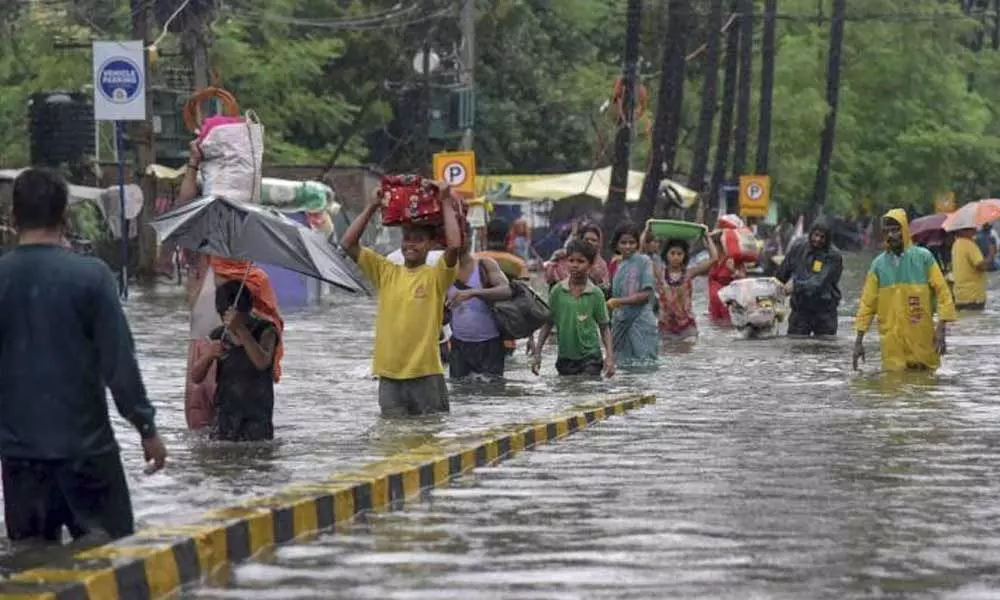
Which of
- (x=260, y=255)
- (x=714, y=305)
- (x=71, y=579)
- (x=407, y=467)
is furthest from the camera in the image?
(x=714, y=305)

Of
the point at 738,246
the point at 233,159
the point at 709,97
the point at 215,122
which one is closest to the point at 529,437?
the point at 233,159

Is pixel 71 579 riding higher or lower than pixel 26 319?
lower

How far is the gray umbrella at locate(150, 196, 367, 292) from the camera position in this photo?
12.8 metres

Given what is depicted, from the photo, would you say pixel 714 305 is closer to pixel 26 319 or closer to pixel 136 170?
pixel 136 170

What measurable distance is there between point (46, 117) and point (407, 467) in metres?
15.1

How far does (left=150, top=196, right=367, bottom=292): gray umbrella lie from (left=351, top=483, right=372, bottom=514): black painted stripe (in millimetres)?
2347

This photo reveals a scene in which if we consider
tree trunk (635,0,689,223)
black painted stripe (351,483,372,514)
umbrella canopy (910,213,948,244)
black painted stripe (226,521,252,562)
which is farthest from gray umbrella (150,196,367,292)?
tree trunk (635,0,689,223)

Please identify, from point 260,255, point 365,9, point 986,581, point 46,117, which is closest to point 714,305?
point 46,117

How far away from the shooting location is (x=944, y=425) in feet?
50.6

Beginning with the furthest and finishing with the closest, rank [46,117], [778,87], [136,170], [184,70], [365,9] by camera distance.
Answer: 1. [778,87]
2. [365,9]
3. [184,70]
4. [136,170]
5. [46,117]

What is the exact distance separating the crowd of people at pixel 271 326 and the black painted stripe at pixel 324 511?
1.38m

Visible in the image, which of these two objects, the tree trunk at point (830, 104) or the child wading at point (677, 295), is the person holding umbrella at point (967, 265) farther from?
the tree trunk at point (830, 104)

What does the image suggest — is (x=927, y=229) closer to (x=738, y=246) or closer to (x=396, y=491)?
(x=738, y=246)

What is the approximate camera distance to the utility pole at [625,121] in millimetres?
37906
